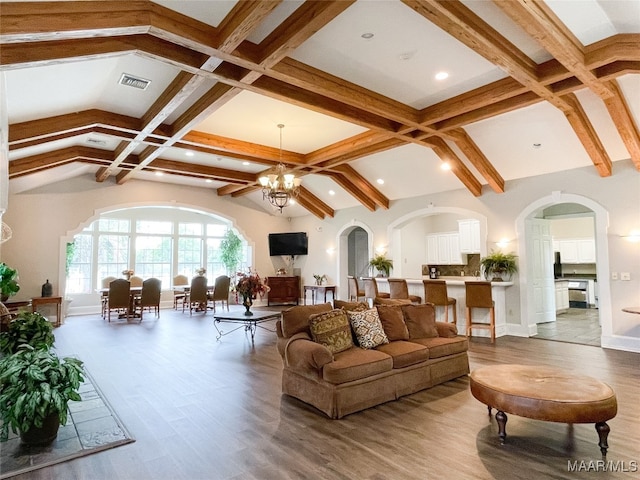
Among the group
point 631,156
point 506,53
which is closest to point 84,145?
point 506,53

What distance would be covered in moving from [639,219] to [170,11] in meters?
6.87

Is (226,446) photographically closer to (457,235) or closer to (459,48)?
(459,48)

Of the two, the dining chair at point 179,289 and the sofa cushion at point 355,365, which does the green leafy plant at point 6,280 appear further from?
the sofa cushion at point 355,365

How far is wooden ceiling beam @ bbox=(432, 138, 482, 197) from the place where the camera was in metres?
6.57

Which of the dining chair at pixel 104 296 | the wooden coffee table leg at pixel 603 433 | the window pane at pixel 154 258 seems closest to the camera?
the wooden coffee table leg at pixel 603 433

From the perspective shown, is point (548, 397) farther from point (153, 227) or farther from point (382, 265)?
point (153, 227)

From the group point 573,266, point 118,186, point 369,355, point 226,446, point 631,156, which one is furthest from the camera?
point 573,266

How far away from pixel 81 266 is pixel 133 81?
815 cm

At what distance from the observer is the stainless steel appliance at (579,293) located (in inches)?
424

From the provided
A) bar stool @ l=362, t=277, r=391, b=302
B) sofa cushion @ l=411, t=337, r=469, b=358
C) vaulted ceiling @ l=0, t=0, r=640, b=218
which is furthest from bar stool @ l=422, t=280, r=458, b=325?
sofa cushion @ l=411, t=337, r=469, b=358

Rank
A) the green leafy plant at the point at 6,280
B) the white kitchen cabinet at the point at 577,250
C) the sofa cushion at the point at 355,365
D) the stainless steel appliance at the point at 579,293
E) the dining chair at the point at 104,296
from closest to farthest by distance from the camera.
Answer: the sofa cushion at the point at 355,365 → the green leafy plant at the point at 6,280 → the dining chair at the point at 104,296 → the white kitchen cabinet at the point at 577,250 → the stainless steel appliance at the point at 579,293

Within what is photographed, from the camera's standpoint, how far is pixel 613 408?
2584 millimetres

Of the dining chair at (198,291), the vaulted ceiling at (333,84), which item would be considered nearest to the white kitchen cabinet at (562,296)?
the vaulted ceiling at (333,84)

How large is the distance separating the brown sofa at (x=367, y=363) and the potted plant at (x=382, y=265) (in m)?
4.66
